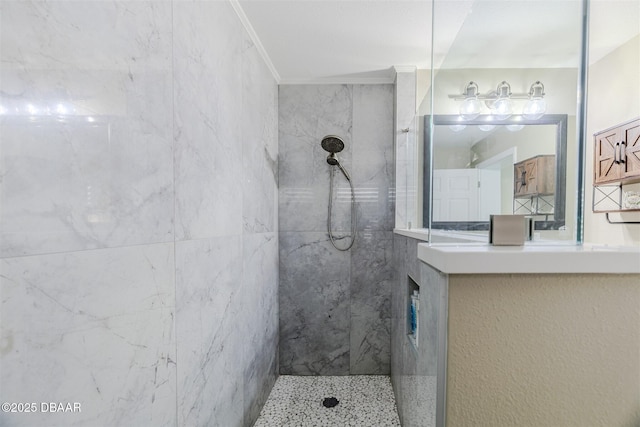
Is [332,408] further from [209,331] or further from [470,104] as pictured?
[470,104]

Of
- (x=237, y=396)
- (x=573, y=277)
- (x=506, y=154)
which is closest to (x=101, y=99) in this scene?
(x=573, y=277)

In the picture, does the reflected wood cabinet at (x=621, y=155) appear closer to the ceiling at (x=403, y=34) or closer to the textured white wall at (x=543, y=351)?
the ceiling at (x=403, y=34)

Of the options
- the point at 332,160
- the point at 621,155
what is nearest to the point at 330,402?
the point at 332,160

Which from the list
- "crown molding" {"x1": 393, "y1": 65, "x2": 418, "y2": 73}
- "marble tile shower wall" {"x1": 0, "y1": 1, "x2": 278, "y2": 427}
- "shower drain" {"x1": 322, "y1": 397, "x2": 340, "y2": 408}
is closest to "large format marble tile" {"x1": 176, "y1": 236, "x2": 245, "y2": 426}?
"marble tile shower wall" {"x1": 0, "y1": 1, "x2": 278, "y2": 427}

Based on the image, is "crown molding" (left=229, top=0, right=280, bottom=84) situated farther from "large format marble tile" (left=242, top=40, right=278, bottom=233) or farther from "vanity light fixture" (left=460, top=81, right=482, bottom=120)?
"vanity light fixture" (left=460, top=81, right=482, bottom=120)

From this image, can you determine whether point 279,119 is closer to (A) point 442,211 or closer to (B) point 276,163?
(B) point 276,163

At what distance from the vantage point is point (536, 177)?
0.91 metres

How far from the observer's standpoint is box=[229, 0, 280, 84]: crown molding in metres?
1.48

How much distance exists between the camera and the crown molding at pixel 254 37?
4.86 ft

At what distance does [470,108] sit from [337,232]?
1282 millimetres

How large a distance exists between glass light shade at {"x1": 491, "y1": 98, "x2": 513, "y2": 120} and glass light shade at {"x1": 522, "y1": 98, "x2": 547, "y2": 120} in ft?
0.19

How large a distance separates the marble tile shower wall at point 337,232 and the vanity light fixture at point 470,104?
35.2 inches

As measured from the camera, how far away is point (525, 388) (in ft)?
2.02

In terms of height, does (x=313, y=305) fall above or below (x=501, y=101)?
below
